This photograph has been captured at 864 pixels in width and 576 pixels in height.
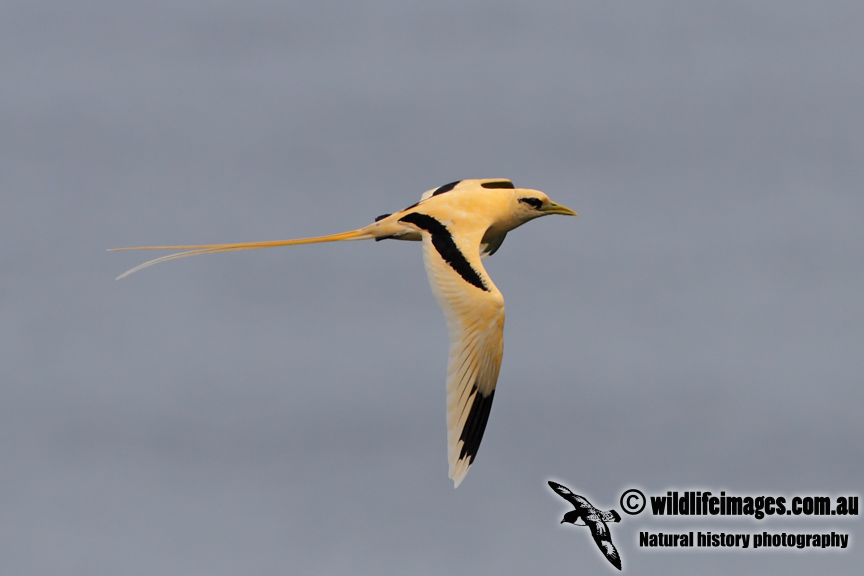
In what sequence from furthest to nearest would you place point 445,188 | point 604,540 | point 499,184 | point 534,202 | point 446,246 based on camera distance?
point 499,184 < point 445,188 < point 534,202 < point 604,540 < point 446,246

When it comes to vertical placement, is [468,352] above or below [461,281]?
below

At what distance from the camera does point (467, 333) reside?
3688cm

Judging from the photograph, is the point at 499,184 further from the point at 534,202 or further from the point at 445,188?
the point at 534,202

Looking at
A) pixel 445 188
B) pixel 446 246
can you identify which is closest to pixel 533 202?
pixel 445 188

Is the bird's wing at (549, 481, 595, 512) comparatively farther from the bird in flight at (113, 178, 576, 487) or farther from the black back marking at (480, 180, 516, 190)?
the black back marking at (480, 180, 516, 190)

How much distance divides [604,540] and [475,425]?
563 cm

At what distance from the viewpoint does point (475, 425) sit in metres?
37.2

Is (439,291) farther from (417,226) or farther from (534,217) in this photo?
(534,217)

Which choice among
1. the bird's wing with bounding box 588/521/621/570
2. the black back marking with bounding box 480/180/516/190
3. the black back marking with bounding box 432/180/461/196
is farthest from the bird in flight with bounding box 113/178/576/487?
the bird's wing with bounding box 588/521/621/570

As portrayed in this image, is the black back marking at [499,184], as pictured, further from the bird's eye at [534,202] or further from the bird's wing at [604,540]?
the bird's wing at [604,540]

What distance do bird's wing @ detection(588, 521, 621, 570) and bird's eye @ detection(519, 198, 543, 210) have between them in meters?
7.87

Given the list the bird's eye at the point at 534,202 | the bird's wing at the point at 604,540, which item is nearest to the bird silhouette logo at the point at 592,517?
the bird's wing at the point at 604,540

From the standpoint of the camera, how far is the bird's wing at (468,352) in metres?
36.8

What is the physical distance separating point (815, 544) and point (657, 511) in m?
4.31
